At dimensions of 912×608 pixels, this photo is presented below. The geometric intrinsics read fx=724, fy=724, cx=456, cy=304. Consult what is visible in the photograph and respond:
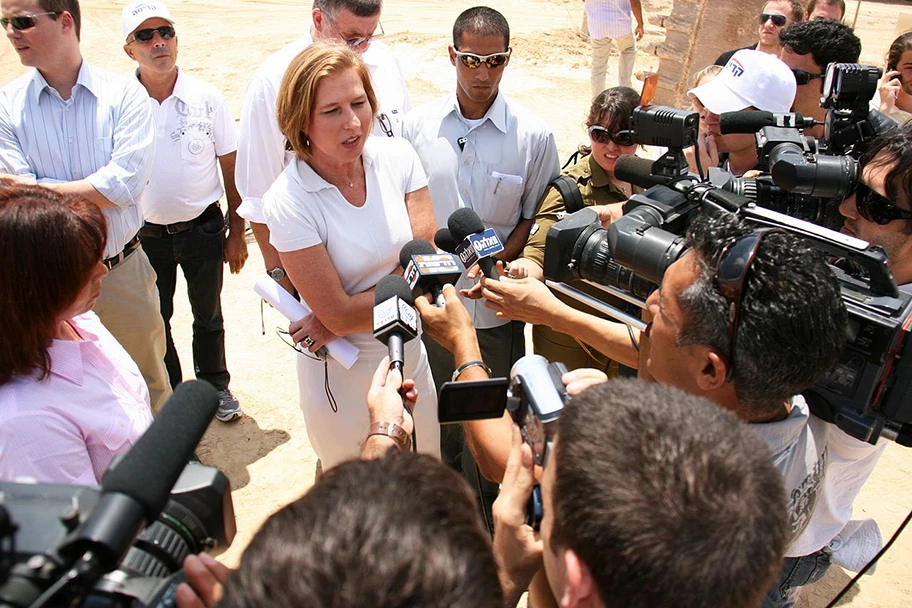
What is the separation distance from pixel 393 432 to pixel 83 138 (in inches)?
90.0

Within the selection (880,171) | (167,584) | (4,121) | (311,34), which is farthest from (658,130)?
(4,121)

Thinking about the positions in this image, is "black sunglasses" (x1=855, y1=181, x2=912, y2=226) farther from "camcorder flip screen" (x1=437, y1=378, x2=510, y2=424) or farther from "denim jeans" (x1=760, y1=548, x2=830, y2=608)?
"camcorder flip screen" (x1=437, y1=378, x2=510, y2=424)

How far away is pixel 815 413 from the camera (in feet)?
6.08

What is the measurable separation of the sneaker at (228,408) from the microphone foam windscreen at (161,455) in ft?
10.6

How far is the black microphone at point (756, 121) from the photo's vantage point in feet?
9.14

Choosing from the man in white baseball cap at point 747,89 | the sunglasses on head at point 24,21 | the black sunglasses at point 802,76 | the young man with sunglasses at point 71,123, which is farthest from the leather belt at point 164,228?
the black sunglasses at point 802,76

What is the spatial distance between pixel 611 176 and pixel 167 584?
8.91 ft

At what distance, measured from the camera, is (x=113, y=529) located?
94 cm

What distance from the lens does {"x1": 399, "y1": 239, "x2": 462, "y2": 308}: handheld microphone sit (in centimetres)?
225

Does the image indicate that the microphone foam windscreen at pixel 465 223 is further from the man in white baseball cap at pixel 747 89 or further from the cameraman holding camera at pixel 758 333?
the man in white baseball cap at pixel 747 89

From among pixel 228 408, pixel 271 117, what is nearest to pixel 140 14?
pixel 271 117

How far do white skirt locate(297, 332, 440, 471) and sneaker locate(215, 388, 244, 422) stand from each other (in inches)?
55.5

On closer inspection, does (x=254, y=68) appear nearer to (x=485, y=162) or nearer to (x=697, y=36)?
(x=697, y=36)

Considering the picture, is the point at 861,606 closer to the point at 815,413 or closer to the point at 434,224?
the point at 815,413
